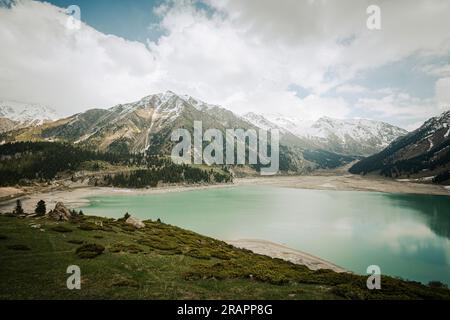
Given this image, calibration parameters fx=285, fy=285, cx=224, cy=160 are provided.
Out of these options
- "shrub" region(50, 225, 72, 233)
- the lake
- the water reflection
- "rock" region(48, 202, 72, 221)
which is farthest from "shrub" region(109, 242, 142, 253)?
the water reflection

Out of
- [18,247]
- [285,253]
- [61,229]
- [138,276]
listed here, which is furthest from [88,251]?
[285,253]

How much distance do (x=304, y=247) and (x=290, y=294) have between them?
44928 mm

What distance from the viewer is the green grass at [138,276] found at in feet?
64.5

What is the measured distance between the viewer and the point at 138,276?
78.2 ft

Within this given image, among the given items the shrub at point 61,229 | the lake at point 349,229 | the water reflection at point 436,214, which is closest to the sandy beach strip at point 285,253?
the lake at point 349,229

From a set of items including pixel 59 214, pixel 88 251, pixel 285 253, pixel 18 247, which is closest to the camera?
pixel 18 247

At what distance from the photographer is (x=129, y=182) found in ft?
655

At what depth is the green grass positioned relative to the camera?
19656 mm

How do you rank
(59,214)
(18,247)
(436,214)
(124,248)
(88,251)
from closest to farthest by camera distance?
1. (18,247)
2. (88,251)
3. (124,248)
4. (59,214)
5. (436,214)

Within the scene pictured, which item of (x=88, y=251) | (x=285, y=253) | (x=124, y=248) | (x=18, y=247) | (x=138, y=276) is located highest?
(x=18, y=247)

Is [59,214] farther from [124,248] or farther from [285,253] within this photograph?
[285,253]

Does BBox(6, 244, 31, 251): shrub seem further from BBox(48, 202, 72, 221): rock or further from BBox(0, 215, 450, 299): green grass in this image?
BBox(48, 202, 72, 221): rock
